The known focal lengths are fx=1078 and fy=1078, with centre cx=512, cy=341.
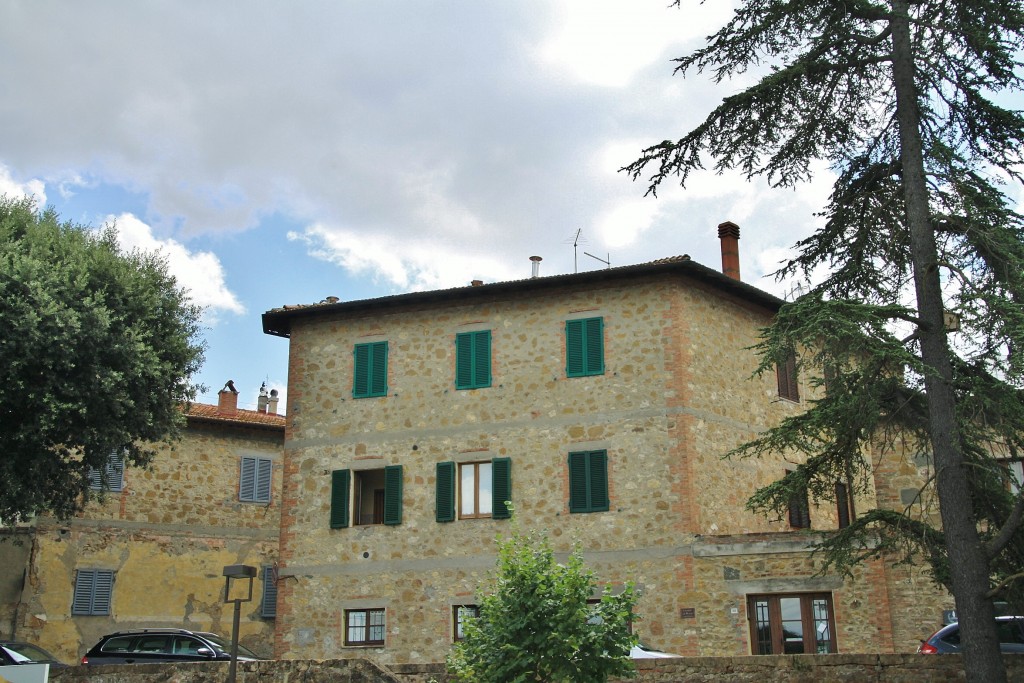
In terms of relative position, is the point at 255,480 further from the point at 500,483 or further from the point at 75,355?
the point at 75,355

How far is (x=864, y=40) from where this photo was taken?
14.2 metres

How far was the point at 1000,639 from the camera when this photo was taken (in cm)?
1505

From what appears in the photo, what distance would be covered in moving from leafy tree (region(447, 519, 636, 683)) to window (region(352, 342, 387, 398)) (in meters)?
10.9

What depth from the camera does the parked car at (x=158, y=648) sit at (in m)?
21.3

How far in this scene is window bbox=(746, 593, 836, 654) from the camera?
63.6 feet

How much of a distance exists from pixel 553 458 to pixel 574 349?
7.56ft

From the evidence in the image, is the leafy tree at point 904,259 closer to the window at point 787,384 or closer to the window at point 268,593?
the window at point 787,384

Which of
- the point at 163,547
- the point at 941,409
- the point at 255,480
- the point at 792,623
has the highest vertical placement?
the point at 255,480

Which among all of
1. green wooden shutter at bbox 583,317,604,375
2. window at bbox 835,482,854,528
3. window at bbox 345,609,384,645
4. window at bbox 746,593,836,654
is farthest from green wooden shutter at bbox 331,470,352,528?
window at bbox 835,482,854,528

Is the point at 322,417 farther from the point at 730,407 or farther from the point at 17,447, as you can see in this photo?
the point at 730,407

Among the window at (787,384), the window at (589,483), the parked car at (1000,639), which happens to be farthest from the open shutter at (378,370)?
the parked car at (1000,639)

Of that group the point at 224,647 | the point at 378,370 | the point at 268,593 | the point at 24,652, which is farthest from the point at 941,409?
the point at 268,593

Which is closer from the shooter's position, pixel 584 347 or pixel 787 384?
pixel 584 347

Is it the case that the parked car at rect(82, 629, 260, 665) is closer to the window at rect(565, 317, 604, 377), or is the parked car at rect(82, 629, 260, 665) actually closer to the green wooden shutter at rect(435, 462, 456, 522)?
the green wooden shutter at rect(435, 462, 456, 522)
